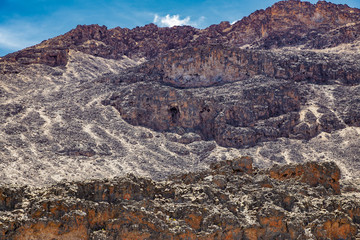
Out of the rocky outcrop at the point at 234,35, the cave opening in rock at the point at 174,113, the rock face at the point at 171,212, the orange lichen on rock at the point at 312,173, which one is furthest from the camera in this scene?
the rocky outcrop at the point at 234,35

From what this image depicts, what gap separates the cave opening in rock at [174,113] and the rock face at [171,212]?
58421mm

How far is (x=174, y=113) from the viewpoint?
77188mm

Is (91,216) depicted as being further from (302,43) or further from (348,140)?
(302,43)

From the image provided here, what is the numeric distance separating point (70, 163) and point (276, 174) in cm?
3955

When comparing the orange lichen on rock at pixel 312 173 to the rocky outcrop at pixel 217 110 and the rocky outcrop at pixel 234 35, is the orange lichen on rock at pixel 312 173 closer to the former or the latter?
the rocky outcrop at pixel 217 110

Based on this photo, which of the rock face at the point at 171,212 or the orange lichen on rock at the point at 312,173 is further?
the orange lichen on rock at the point at 312,173

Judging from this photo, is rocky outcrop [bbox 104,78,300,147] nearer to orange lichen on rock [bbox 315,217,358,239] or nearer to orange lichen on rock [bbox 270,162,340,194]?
orange lichen on rock [bbox 270,162,340,194]

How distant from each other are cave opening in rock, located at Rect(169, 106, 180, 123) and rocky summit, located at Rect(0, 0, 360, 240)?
572mm

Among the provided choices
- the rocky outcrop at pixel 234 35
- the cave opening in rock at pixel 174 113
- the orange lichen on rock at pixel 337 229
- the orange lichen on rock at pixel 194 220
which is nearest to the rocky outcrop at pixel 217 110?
the cave opening in rock at pixel 174 113

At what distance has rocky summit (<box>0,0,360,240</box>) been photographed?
1366 cm

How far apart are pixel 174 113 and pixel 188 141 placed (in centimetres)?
775

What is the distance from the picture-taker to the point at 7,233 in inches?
468

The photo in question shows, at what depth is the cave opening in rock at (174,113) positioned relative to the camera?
250 ft

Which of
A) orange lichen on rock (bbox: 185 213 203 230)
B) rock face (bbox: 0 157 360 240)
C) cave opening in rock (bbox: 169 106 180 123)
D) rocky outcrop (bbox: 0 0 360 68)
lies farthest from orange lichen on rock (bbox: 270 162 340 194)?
rocky outcrop (bbox: 0 0 360 68)
